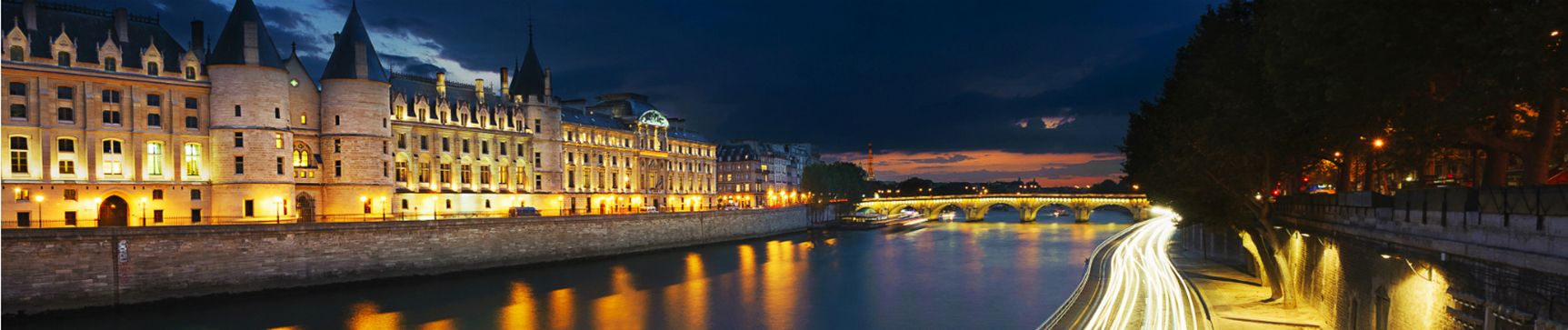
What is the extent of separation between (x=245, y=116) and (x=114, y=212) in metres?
7.71

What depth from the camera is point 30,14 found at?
43906mm

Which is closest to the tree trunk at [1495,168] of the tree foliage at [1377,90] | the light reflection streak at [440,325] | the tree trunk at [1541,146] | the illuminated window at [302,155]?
the tree foliage at [1377,90]

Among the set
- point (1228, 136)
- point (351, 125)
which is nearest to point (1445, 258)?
point (1228, 136)

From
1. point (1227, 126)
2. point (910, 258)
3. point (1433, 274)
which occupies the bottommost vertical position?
point (910, 258)

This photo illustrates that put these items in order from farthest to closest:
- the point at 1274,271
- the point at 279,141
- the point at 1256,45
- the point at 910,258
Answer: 1. the point at 910,258
2. the point at 279,141
3. the point at 1274,271
4. the point at 1256,45

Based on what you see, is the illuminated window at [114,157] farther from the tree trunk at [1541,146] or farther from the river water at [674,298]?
the tree trunk at [1541,146]

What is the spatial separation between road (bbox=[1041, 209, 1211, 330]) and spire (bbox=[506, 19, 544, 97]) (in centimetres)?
4835

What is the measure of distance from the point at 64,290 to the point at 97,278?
1137 mm

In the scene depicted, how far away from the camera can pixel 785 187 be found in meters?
150

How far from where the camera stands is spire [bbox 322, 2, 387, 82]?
55625 millimetres

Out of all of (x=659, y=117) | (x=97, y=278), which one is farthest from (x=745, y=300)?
(x=659, y=117)

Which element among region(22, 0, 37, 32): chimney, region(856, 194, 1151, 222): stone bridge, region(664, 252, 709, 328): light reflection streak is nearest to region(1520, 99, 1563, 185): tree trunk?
region(664, 252, 709, 328): light reflection streak

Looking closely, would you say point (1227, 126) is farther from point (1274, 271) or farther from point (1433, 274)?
point (1433, 274)

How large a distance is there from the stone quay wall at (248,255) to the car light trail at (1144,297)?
1372 inches
